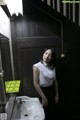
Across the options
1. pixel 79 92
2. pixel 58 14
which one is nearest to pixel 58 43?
pixel 58 14

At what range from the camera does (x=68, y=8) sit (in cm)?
225

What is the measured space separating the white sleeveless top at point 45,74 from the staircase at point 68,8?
79 centimetres

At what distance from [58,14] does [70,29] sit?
0.90 feet

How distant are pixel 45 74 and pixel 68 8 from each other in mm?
988

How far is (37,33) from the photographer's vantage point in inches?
88.6

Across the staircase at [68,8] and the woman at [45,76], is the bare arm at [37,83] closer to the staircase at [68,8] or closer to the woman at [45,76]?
the woman at [45,76]

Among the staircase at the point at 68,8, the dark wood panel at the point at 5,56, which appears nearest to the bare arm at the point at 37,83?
the dark wood panel at the point at 5,56

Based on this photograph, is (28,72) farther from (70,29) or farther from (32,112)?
(70,29)

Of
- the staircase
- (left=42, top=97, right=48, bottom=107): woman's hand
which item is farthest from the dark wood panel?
the staircase

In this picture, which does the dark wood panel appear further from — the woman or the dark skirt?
the dark skirt

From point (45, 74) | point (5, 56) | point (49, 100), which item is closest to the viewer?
point (5, 56)

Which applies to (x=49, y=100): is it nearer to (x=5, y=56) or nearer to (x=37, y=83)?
(x=37, y=83)

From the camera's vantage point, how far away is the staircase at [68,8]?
2182mm

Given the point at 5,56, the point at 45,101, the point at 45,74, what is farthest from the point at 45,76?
the point at 5,56
